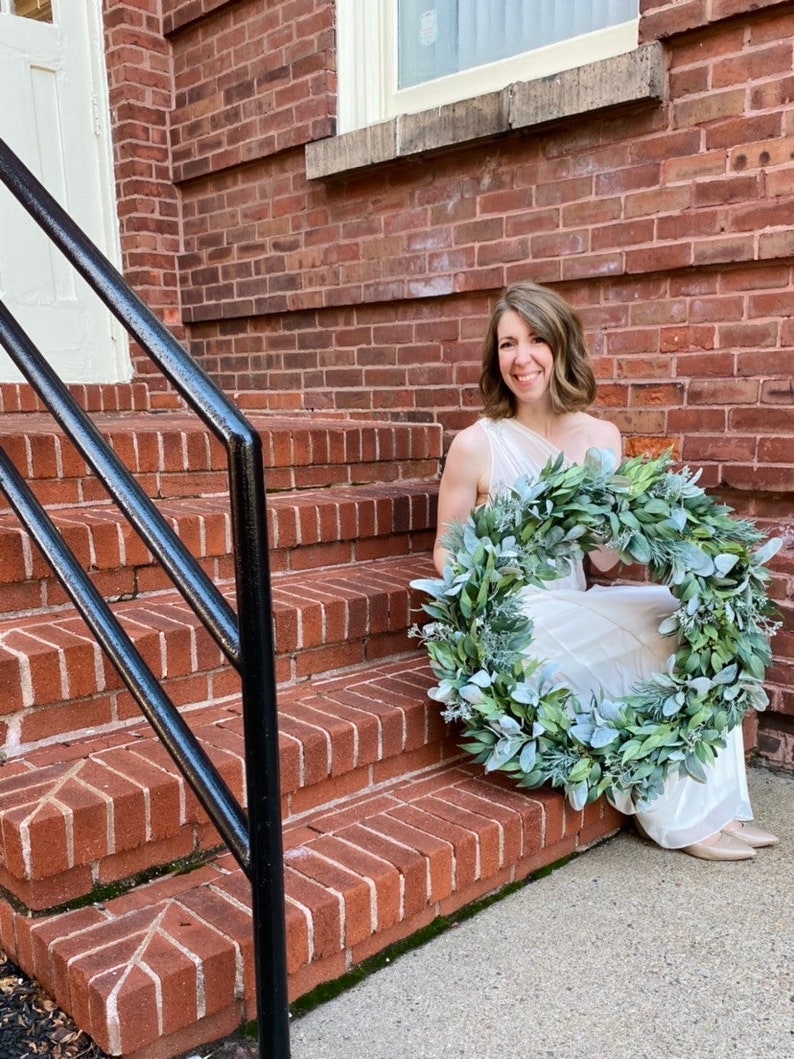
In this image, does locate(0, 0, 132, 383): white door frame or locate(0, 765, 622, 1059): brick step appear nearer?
locate(0, 765, 622, 1059): brick step

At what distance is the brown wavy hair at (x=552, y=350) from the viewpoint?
243 cm

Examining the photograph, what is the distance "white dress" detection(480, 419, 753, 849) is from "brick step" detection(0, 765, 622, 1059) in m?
0.21

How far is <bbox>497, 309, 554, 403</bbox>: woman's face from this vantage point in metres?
2.44

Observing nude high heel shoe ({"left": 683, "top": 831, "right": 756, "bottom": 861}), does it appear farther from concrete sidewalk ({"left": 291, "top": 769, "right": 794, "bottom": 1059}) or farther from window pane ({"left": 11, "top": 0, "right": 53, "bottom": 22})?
window pane ({"left": 11, "top": 0, "right": 53, "bottom": 22})

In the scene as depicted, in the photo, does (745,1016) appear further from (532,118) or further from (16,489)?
(532,118)

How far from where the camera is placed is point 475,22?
3.41 m

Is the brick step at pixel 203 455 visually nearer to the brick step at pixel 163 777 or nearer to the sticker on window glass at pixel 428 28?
the brick step at pixel 163 777

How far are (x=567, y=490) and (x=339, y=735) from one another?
818 millimetres

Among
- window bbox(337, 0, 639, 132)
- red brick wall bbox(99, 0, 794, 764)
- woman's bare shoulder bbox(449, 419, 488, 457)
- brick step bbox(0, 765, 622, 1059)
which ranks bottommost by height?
brick step bbox(0, 765, 622, 1059)

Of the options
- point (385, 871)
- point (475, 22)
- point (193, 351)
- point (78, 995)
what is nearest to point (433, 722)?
point (385, 871)

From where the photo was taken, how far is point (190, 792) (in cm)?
176

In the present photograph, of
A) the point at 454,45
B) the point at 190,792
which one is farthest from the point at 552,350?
the point at 454,45

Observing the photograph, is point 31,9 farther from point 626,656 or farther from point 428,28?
point 626,656

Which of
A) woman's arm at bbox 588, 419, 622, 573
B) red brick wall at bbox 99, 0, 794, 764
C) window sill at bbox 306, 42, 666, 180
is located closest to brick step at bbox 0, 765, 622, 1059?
woman's arm at bbox 588, 419, 622, 573
